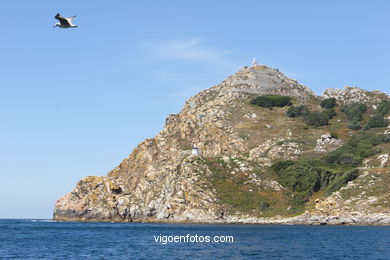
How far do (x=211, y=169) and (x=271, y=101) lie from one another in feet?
172

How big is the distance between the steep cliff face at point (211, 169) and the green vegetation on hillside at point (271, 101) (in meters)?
2.87

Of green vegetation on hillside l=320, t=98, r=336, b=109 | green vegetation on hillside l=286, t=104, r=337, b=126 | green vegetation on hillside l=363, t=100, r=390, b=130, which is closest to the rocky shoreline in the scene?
green vegetation on hillside l=286, t=104, r=337, b=126

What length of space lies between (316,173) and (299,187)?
500cm

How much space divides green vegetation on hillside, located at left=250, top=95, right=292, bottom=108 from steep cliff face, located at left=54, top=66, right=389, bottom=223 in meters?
2.87

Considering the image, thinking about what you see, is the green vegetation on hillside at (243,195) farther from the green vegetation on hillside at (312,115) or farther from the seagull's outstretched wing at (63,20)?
the seagull's outstretched wing at (63,20)

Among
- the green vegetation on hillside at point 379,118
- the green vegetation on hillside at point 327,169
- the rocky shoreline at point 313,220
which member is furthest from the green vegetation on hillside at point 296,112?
the rocky shoreline at point 313,220

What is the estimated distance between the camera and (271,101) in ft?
533

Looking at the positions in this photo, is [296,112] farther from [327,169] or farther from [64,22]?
[64,22]

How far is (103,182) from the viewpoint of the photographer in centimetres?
13675

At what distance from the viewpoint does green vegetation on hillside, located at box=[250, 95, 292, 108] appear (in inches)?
6344

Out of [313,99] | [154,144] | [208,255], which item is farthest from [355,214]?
[313,99]

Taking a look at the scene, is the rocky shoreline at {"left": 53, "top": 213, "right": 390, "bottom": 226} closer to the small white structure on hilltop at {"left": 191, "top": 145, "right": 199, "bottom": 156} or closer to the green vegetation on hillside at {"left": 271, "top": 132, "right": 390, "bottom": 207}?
the green vegetation on hillside at {"left": 271, "top": 132, "right": 390, "bottom": 207}

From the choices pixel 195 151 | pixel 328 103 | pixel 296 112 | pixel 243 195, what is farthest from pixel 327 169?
pixel 328 103

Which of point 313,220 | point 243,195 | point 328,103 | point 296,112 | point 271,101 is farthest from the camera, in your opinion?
point 328,103
